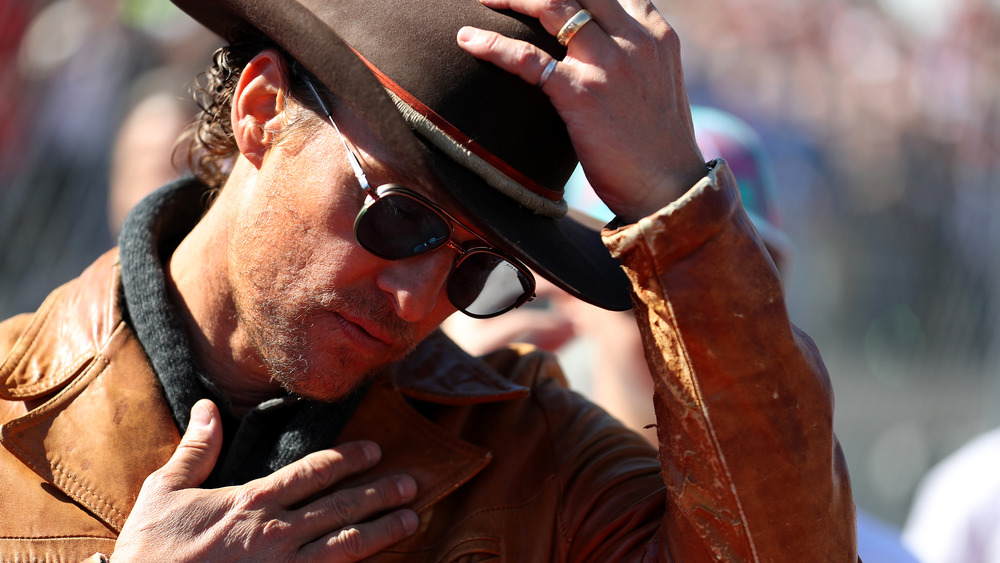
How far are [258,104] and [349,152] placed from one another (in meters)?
0.39

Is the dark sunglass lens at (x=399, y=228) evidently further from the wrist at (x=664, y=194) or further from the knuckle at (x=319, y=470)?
the knuckle at (x=319, y=470)

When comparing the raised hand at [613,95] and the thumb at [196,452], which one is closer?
the raised hand at [613,95]

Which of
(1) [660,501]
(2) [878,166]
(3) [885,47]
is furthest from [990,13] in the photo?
(1) [660,501]

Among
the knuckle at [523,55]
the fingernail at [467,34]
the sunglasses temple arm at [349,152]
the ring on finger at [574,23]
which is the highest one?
the ring on finger at [574,23]

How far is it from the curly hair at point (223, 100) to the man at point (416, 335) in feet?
0.06

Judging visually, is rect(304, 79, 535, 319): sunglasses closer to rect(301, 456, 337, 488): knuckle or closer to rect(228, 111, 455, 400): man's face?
rect(228, 111, 455, 400): man's face

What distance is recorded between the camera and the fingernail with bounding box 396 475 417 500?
2.11m

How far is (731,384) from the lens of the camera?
1.72 m

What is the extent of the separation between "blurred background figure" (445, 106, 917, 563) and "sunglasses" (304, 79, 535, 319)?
1583 mm

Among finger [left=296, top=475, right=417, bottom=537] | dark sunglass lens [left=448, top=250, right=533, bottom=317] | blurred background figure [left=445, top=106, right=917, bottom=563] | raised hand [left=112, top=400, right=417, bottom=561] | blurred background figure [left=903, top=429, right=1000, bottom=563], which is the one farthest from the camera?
blurred background figure [left=903, top=429, right=1000, bottom=563]

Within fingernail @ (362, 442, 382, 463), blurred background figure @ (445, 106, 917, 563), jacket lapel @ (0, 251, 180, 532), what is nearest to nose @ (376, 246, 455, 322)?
fingernail @ (362, 442, 382, 463)

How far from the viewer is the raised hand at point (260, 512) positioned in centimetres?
182

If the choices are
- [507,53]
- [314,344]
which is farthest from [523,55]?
[314,344]

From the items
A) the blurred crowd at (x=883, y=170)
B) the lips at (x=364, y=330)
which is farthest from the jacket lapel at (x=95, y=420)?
the blurred crowd at (x=883, y=170)
